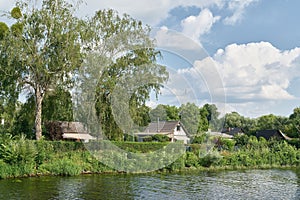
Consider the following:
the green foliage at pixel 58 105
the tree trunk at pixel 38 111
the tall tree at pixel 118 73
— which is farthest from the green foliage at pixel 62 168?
the green foliage at pixel 58 105

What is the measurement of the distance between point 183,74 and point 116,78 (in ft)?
34.9

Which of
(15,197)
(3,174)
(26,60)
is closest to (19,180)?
(3,174)

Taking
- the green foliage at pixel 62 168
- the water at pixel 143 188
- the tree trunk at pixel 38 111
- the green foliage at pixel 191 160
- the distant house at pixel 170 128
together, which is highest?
the tree trunk at pixel 38 111

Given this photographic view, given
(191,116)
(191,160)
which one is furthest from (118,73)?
(191,116)

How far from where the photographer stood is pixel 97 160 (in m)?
23.4

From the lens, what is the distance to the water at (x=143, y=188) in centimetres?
1474

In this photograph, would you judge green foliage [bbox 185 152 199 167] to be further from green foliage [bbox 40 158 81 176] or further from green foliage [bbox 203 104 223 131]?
green foliage [bbox 203 104 223 131]

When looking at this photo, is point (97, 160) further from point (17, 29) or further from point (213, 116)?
point (213, 116)

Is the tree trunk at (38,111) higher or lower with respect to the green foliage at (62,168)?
higher

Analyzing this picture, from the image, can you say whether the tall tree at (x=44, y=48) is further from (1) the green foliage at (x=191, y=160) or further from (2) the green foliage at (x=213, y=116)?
(2) the green foliage at (x=213, y=116)

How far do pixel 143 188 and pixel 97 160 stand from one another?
279 inches

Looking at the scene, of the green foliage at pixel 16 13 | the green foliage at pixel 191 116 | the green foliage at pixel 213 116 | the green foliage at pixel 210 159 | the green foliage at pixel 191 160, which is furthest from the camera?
the green foliage at pixel 210 159

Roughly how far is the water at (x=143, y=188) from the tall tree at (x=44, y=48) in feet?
29.0

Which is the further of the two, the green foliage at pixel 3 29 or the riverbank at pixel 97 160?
the green foliage at pixel 3 29
